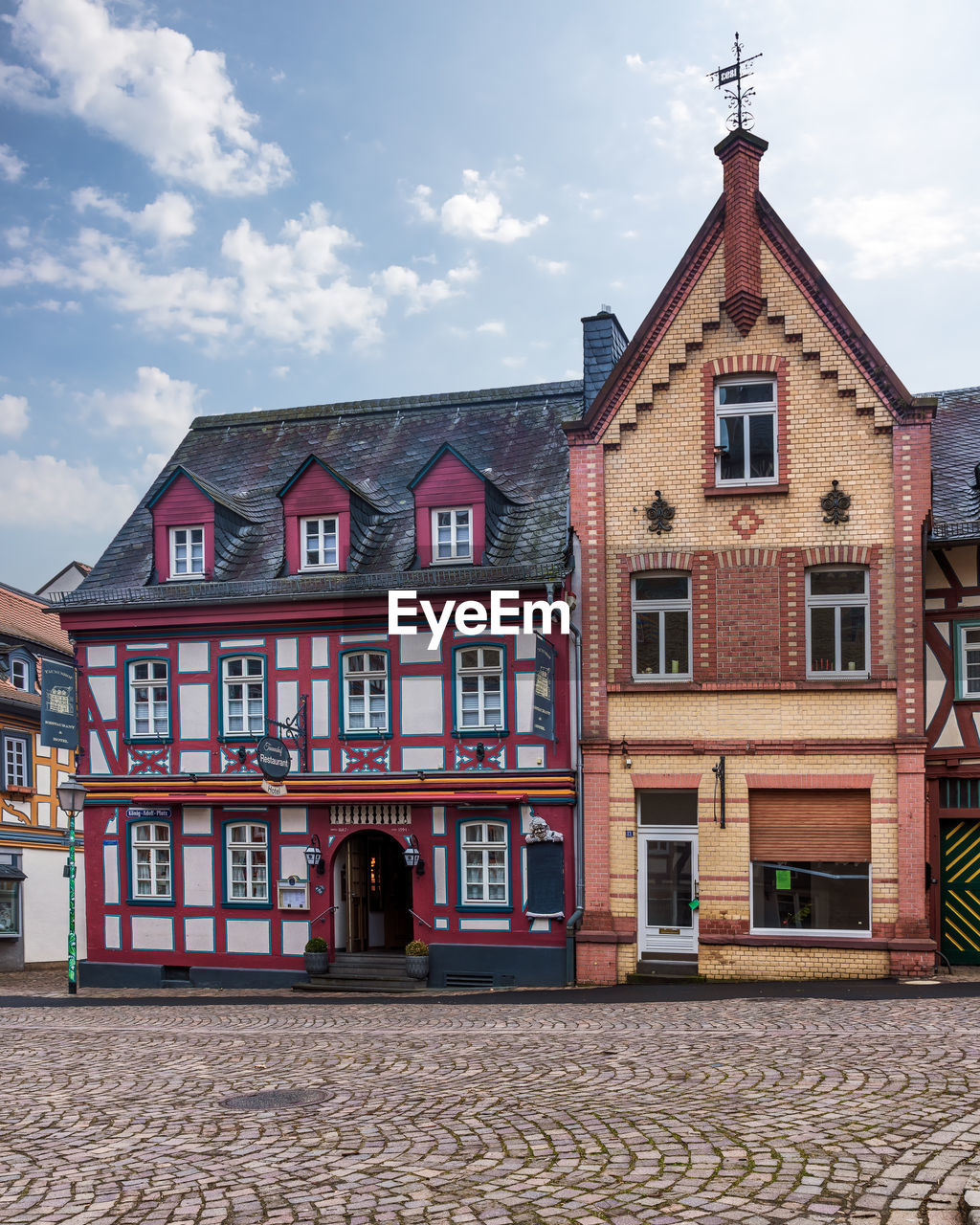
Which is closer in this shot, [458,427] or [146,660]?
[146,660]

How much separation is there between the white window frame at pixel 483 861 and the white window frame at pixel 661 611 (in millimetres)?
3765

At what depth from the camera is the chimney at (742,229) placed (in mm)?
20203

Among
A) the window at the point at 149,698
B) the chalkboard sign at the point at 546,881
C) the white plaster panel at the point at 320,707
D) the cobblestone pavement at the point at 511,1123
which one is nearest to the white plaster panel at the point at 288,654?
the white plaster panel at the point at 320,707

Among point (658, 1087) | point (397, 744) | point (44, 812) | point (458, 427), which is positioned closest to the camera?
point (658, 1087)

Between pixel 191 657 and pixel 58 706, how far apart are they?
2.56m

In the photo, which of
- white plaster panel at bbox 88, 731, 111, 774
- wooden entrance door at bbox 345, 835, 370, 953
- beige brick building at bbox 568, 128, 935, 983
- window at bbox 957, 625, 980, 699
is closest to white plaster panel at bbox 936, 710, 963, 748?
window at bbox 957, 625, 980, 699

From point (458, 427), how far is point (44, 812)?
17.3 m

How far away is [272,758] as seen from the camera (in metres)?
21.4

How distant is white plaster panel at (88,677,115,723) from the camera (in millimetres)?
23844

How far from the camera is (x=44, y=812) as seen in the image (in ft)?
113

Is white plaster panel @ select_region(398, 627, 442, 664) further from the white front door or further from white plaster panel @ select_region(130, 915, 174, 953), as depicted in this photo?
white plaster panel @ select_region(130, 915, 174, 953)

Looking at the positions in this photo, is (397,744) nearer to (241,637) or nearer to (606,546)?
(241,637)

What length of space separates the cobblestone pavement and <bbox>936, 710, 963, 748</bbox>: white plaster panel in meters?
5.77

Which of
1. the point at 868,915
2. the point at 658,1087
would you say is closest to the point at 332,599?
the point at 868,915
